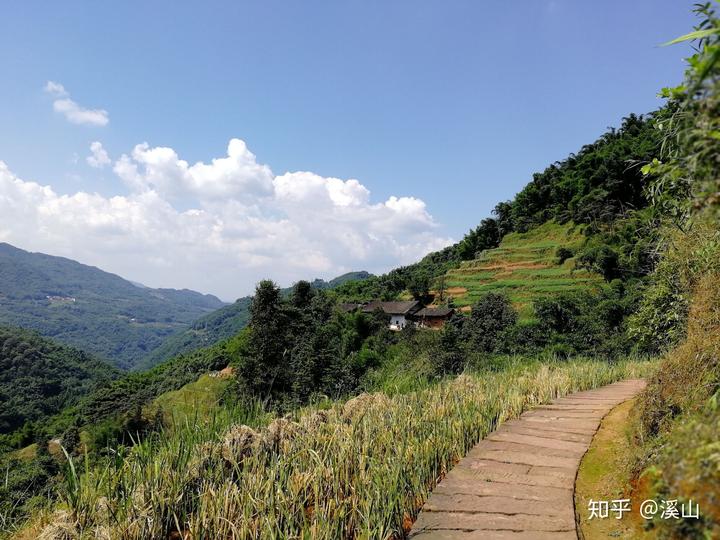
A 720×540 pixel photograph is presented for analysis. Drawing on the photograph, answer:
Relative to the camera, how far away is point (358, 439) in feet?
11.0

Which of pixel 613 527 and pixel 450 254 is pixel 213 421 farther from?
pixel 450 254

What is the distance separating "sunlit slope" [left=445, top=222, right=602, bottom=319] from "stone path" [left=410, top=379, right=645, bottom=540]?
34223 mm

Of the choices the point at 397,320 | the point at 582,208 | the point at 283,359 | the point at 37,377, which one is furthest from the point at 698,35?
the point at 37,377

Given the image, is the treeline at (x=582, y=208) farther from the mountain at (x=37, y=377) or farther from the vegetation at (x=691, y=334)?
the mountain at (x=37, y=377)

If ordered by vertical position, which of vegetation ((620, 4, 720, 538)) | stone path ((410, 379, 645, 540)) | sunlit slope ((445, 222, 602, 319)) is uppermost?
sunlit slope ((445, 222, 602, 319))

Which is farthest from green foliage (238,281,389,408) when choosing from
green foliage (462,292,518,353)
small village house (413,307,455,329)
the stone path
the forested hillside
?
the stone path

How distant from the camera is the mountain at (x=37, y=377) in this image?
6894 centimetres

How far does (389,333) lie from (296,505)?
42439 millimetres

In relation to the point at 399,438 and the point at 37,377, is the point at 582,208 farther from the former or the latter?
the point at 37,377

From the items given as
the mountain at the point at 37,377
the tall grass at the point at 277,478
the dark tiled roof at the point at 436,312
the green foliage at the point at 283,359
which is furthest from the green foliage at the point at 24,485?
the dark tiled roof at the point at 436,312

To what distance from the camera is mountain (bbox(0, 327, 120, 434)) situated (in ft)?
226

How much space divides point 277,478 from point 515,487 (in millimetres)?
1653

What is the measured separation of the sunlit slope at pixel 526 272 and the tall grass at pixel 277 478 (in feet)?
116

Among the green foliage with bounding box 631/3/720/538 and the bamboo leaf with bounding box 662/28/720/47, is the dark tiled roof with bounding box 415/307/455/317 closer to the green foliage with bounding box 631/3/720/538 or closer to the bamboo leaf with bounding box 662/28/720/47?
the green foliage with bounding box 631/3/720/538
